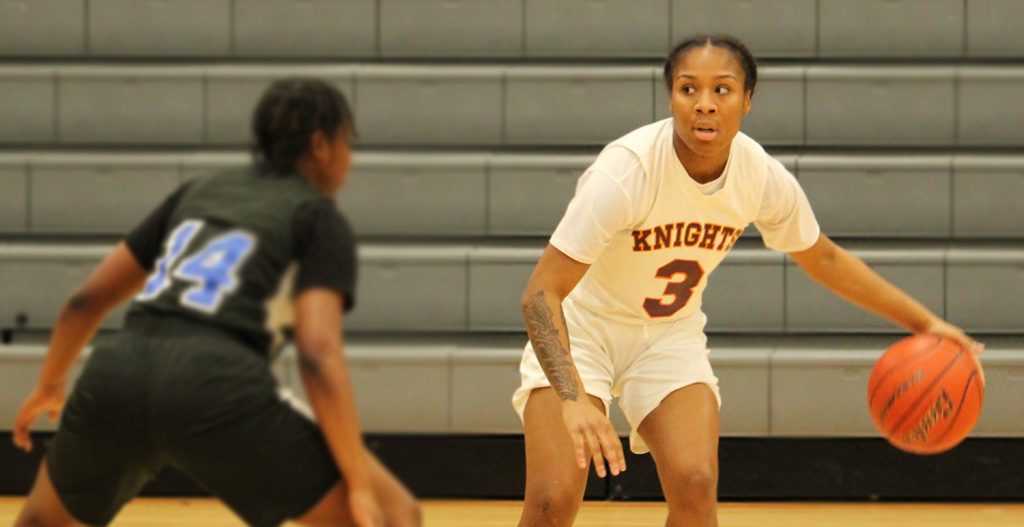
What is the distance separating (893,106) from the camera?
488 cm

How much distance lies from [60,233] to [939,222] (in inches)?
109

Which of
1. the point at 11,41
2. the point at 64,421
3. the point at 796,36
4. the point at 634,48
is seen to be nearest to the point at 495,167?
the point at 634,48

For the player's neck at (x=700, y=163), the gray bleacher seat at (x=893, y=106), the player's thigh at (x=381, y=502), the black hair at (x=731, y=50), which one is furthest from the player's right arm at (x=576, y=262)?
the gray bleacher seat at (x=893, y=106)

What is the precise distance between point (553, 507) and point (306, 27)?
280cm

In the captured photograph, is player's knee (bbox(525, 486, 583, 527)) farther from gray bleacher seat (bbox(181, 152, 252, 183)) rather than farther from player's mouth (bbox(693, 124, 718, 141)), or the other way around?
gray bleacher seat (bbox(181, 152, 252, 183))

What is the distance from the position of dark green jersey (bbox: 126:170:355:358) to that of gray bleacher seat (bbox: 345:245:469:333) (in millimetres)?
2423

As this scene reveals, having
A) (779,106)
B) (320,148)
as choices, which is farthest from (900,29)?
(320,148)

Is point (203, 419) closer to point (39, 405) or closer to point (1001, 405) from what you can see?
point (39, 405)

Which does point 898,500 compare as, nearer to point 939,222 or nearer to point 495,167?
point 939,222

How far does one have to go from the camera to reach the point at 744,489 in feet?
13.9

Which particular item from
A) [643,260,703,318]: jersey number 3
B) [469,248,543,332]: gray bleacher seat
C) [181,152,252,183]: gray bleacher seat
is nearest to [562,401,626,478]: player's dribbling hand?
[643,260,703,318]: jersey number 3

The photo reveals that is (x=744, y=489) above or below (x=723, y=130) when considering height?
below

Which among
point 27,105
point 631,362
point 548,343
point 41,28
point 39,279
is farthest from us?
point 41,28

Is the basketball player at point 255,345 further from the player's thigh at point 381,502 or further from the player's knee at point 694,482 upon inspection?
the player's knee at point 694,482
